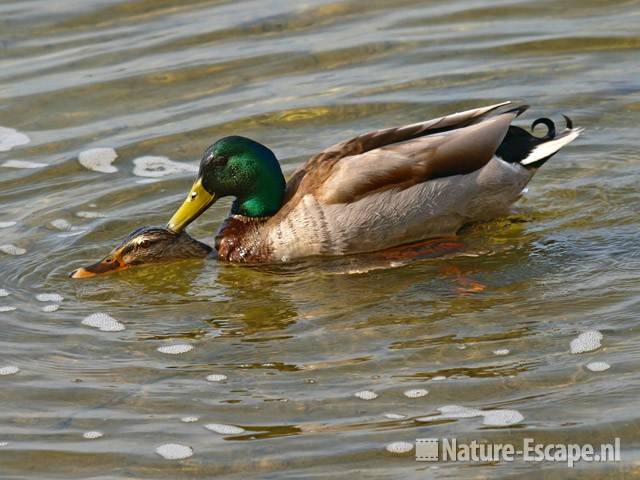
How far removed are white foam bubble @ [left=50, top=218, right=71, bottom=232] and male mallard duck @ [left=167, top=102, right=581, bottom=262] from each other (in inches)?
38.9

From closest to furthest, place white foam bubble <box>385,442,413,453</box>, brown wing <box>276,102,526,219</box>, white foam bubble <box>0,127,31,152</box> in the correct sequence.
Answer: white foam bubble <box>385,442,413,453</box> < brown wing <box>276,102,526,219</box> < white foam bubble <box>0,127,31,152</box>

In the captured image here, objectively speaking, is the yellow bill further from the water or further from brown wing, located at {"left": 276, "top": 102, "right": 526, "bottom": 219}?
brown wing, located at {"left": 276, "top": 102, "right": 526, "bottom": 219}

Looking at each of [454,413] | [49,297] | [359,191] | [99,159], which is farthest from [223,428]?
[99,159]

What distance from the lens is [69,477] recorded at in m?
5.99

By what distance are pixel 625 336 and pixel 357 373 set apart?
4.67 ft

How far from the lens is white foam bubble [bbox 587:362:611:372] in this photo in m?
6.55

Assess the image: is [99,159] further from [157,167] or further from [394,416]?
[394,416]

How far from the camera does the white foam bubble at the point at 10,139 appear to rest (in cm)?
1091

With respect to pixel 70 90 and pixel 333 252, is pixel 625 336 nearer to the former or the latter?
pixel 333 252

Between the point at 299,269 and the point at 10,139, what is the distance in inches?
141

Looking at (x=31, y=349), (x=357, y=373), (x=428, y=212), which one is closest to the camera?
(x=357, y=373)

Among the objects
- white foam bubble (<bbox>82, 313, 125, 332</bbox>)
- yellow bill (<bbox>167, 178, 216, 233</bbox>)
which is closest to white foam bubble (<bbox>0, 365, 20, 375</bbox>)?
white foam bubble (<bbox>82, 313, 125, 332</bbox>)

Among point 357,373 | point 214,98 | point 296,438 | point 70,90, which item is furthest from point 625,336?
point 70,90

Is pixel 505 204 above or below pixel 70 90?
below
